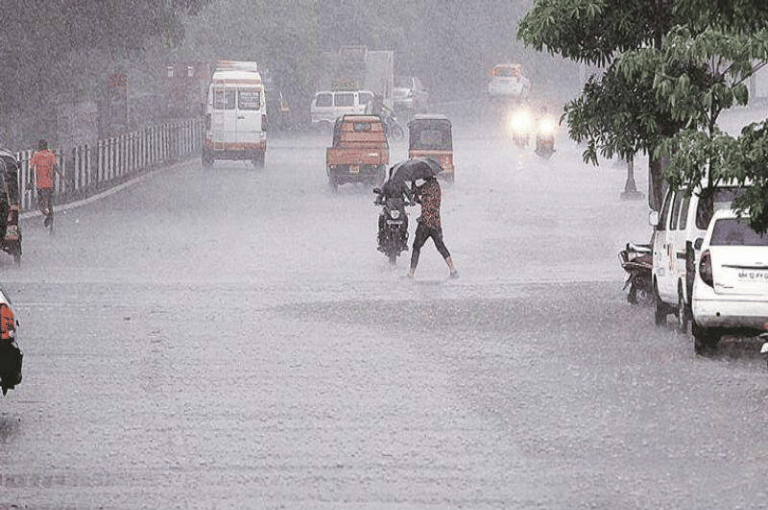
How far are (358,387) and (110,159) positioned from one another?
117 feet

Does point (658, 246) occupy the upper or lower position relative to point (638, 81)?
lower

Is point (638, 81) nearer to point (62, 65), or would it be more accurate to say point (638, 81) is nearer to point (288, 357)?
point (288, 357)

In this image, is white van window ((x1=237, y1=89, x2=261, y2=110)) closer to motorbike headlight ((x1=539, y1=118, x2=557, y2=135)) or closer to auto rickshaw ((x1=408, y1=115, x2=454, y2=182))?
auto rickshaw ((x1=408, y1=115, x2=454, y2=182))

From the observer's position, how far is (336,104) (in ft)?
273

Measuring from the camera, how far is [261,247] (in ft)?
109

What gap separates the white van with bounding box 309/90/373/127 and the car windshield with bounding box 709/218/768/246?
63369mm

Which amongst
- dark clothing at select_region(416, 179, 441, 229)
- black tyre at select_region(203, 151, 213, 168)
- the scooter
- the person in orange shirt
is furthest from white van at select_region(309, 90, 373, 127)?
dark clothing at select_region(416, 179, 441, 229)

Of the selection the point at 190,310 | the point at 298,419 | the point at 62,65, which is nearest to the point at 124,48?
the point at 62,65

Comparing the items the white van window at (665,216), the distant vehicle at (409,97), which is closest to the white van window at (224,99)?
the distant vehicle at (409,97)

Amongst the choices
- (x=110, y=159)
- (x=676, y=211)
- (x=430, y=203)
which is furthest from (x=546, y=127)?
(x=676, y=211)

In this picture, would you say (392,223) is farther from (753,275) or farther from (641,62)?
(753,275)

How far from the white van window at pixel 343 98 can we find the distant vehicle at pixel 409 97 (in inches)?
413

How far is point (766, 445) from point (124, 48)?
148ft

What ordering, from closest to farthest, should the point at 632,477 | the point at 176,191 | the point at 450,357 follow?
the point at 632,477
the point at 450,357
the point at 176,191
